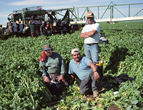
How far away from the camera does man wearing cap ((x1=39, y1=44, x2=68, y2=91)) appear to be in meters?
4.39

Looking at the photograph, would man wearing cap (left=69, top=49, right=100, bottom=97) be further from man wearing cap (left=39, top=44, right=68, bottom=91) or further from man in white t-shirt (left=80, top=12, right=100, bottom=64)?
man in white t-shirt (left=80, top=12, right=100, bottom=64)

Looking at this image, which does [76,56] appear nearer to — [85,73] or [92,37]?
[85,73]

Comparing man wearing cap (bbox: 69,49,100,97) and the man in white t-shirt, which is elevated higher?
the man in white t-shirt

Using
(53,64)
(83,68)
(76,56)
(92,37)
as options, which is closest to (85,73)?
(83,68)

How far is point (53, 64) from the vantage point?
4.46 m

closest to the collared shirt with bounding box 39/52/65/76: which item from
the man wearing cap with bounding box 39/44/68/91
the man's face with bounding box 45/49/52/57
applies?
the man wearing cap with bounding box 39/44/68/91

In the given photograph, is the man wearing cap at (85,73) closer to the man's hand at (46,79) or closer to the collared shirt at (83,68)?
the collared shirt at (83,68)

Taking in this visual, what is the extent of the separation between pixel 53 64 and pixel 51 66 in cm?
9

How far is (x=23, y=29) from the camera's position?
1630cm

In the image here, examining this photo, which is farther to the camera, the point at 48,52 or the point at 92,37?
the point at 92,37

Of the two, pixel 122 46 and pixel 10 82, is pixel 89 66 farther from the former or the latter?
pixel 122 46

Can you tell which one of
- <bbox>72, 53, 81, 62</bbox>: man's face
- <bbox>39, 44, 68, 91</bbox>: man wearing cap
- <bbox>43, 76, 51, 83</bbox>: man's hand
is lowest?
<bbox>43, 76, 51, 83</bbox>: man's hand

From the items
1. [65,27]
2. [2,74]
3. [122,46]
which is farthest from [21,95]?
[65,27]

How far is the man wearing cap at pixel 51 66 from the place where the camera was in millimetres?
4391
